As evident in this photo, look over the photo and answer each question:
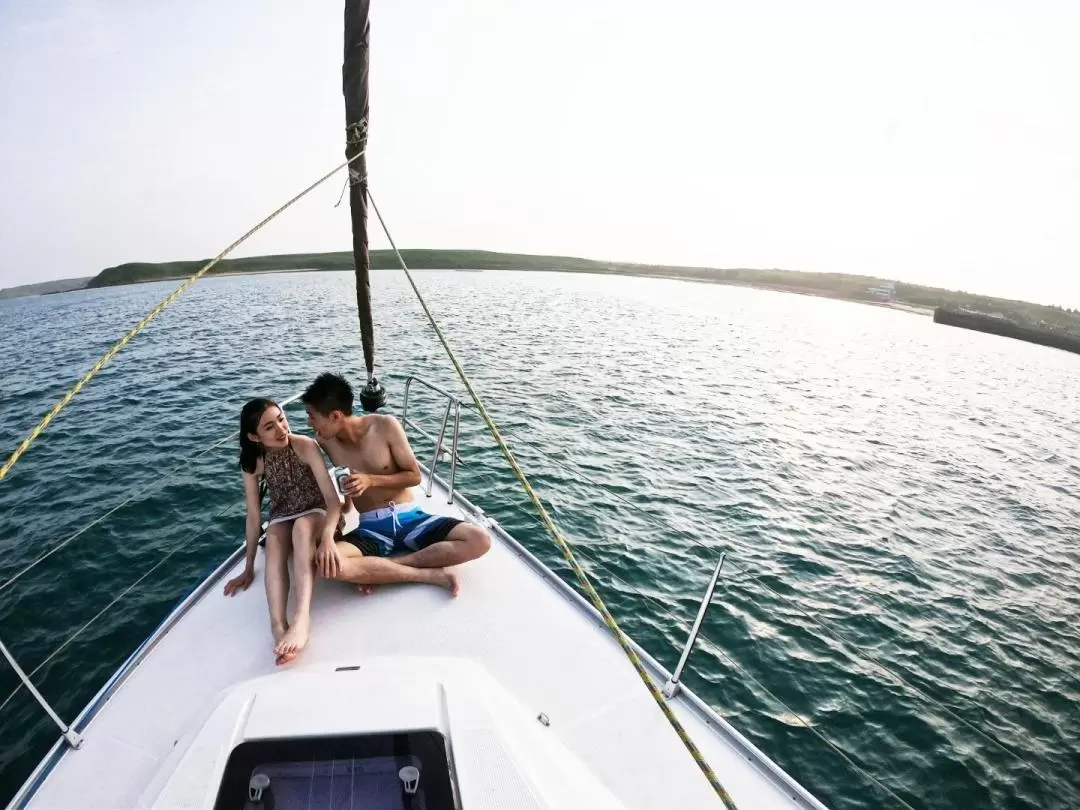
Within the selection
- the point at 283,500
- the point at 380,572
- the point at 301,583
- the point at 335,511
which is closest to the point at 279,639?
the point at 301,583

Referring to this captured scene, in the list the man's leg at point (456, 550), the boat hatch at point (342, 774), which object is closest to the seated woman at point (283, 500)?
the man's leg at point (456, 550)

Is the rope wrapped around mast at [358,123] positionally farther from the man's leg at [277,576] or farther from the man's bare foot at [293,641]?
the man's bare foot at [293,641]

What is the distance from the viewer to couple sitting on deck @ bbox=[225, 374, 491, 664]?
3.19 meters

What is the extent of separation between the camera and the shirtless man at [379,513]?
10.9ft

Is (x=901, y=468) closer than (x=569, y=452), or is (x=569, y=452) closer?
(x=569, y=452)

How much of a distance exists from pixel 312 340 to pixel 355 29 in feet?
67.8

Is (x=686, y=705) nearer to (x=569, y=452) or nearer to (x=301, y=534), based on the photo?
(x=301, y=534)

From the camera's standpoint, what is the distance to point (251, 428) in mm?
3207

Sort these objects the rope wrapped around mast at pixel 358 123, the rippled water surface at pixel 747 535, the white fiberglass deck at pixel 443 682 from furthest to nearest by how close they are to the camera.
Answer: the rippled water surface at pixel 747 535 → the rope wrapped around mast at pixel 358 123 → the white fiberglass deck at pixel 443 682

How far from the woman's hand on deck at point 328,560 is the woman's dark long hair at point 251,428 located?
0.72 metres

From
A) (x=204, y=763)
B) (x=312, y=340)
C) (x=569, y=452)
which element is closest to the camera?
(x=204, y=763)

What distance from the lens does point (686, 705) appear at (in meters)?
2.96

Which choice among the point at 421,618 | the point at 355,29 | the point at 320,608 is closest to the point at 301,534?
the point at 320,608

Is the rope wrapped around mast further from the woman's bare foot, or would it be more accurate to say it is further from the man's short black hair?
the woman's bare foot
